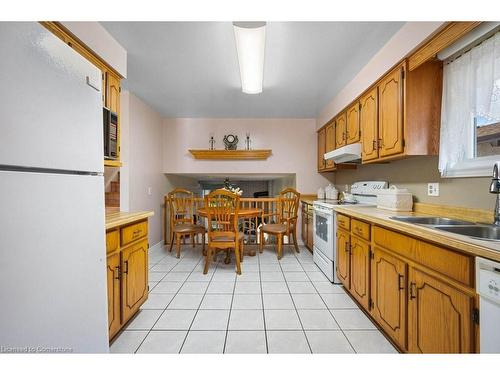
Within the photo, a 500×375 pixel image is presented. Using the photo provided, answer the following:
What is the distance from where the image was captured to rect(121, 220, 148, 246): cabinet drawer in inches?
60.6

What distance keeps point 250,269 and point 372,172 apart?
2.07 m

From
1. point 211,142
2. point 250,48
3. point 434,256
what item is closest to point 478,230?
point 434,256

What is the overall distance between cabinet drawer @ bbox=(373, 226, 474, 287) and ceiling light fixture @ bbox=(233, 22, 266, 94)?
175cm

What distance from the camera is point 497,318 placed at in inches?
31.0

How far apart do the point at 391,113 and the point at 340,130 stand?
3.86 feet

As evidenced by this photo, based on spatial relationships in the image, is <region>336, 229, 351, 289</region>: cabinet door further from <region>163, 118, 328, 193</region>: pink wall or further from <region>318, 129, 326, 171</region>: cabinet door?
<region>163, 118, 328, 193</region>: pink wall

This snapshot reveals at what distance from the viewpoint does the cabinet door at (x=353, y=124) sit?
263 cm

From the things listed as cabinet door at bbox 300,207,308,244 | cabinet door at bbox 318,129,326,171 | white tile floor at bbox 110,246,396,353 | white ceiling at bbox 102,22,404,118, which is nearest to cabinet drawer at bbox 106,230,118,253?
white tile floor at bbox 110,246,396,353

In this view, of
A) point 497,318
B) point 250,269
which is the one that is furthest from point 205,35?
point 250,269

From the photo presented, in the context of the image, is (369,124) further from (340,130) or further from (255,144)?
(255,144)

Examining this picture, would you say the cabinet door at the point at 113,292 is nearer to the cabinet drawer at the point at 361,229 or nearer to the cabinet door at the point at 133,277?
the cabinet door at the point at 133,277

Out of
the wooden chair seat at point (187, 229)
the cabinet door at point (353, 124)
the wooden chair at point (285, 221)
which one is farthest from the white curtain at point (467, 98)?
the wooden chair seat at point (187, 229)

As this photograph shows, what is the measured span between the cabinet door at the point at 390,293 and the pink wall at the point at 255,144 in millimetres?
2652
